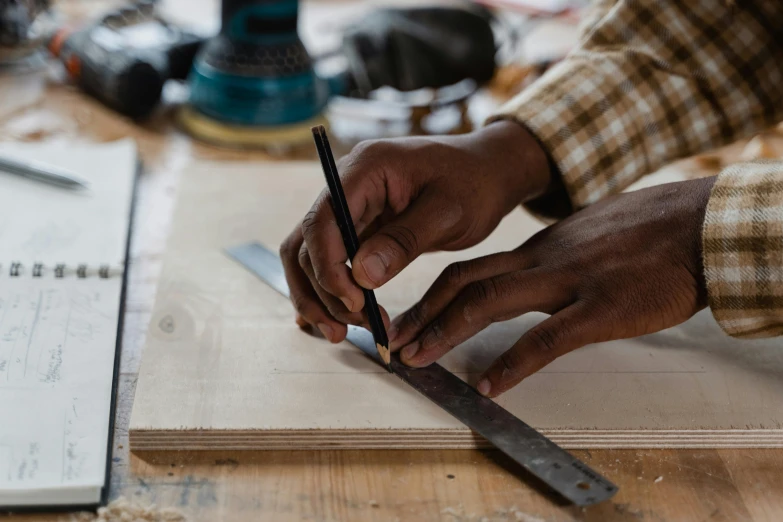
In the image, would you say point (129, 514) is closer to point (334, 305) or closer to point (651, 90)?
point (334, 305)

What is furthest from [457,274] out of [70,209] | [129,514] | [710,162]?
[710,162]

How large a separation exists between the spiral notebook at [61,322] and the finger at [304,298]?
0.21 meters

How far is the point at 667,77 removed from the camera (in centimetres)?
117

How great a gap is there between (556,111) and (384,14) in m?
0.69

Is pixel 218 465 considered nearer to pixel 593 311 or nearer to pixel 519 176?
pixel 593 311

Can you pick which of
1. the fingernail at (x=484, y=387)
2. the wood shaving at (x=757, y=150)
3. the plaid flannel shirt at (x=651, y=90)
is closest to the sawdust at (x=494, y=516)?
the fingernail at (x=484, y=387)

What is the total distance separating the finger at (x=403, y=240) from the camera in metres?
0.87

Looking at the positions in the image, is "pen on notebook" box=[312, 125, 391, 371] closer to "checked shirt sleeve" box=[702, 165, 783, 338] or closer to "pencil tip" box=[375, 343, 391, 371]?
"pencil tip" box=[375, 343, 391, 371]

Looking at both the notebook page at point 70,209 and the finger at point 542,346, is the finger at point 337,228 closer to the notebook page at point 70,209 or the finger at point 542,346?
the finger at point 542,346

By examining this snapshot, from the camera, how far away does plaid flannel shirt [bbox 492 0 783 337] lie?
112cm

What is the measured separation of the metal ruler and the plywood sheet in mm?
15

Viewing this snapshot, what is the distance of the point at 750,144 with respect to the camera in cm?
158

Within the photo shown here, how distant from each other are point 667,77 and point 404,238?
52cm

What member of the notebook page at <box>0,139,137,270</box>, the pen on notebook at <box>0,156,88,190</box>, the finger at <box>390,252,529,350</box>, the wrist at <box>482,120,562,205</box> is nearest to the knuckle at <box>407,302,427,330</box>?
the finger at <box>390,252,529,350</box>
